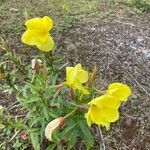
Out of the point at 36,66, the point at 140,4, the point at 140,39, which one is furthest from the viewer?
the point at 140,4

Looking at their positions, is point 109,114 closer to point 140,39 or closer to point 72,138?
point 72,138

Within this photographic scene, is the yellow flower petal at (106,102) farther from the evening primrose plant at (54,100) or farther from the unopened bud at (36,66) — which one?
the unopened bud at (36,66)

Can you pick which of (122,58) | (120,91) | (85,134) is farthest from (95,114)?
(122,58)

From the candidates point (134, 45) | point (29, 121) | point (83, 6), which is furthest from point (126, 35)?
point (29, 121)

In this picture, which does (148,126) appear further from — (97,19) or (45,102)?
(97,19)

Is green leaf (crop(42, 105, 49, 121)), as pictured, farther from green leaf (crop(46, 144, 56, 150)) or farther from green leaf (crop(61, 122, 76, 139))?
green leaf (crop(46, 144, 56, 150))
